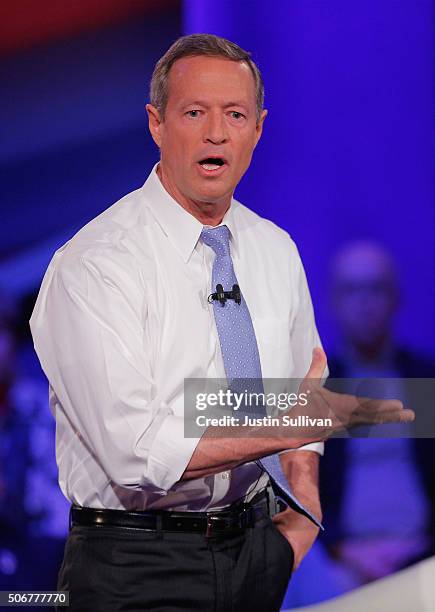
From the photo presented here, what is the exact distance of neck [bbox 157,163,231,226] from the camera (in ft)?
6.56

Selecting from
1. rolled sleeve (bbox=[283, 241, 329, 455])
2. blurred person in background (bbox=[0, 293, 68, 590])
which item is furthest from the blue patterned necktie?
blurred person in background (bbox=[0, 293, 68, 590])

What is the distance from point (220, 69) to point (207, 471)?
32.1 inches

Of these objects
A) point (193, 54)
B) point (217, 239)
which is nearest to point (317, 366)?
point (217, 239)

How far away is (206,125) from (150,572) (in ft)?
2.92

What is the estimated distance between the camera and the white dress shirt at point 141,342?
66.2 inches

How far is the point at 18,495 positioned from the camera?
301 cm

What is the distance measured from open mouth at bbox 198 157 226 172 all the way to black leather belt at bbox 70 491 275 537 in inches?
27.1

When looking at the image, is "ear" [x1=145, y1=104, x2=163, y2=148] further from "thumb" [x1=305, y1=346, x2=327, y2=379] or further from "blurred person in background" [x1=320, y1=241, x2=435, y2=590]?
"blurred person in background" [x1=320, y1=241, x2=435, y2=590]

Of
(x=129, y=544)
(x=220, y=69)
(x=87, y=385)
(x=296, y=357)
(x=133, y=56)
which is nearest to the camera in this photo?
(x=87, y=385)

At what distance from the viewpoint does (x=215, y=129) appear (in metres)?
1.94

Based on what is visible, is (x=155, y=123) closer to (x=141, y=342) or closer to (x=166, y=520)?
(x=141, y=342)

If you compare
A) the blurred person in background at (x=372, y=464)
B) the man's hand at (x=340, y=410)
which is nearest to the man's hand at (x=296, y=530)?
the man's hand at (x=340, y=410)

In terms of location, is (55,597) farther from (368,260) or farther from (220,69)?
(368,260)

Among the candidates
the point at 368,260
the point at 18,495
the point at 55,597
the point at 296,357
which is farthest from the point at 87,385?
the point at 368,260
